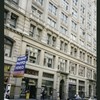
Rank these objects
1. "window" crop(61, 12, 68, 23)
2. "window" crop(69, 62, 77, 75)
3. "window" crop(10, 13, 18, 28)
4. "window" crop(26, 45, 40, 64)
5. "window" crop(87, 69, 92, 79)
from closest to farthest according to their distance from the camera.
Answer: "window" crop(10, 13, 18, 28), "window" crop(26, 45, 40, 64), "window" crop(61, 12, 68, 23), "window" crop(69, 62, 77, 75), "window" crop(87, 69, 92, 79)

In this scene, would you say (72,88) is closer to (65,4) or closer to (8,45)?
(65,4)

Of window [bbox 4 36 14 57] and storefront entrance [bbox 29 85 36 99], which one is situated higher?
window [bbox 4 36 14 57]

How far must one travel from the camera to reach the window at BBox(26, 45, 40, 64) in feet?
84.7

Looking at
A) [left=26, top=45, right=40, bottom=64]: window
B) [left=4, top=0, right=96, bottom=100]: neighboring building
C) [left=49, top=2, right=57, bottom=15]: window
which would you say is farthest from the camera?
[left=49, top=2, right=57, bottom=15]: window

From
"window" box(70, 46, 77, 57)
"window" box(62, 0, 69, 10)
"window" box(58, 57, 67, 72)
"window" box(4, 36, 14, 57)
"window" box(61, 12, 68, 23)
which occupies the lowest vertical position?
"window" box(58, 57, 67, 72)

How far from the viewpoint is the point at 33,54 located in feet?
87.8

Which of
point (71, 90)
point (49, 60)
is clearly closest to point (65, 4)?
point (49, 60)

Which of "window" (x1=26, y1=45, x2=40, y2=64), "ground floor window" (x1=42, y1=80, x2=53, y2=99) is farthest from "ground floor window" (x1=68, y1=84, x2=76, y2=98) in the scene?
"window" (x1=26, y1=45, x2=40, y2=64)

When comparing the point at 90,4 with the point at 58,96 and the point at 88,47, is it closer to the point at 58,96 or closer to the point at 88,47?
the point at 88,47

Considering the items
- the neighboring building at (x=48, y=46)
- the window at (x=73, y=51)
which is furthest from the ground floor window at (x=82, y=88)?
the window at (x=73, y=51)

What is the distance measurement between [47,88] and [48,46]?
6.62 meters

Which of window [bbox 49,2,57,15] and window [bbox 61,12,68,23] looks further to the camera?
window [bbox 61,12,68,23]

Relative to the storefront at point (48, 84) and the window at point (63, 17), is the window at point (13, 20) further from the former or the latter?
the window at point (63, 17)

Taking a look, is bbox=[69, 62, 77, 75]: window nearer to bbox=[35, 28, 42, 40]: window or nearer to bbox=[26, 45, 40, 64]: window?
bbox=[26, 45, 40, 64]: window
